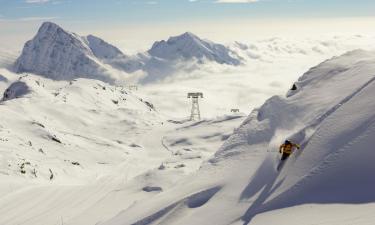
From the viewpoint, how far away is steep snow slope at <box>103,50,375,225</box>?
1484cm

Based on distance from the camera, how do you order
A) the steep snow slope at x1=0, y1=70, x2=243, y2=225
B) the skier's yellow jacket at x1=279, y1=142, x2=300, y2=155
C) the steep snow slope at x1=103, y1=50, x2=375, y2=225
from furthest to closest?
Result: the steep snow slope at x1=0, y1=70, x2=243, y2=225 → the skier's yellow jacket at x1=279, y1=142, x2=300, y2=155 → the steep snow slope at x1=103, y1=50, x2=375, y2=225

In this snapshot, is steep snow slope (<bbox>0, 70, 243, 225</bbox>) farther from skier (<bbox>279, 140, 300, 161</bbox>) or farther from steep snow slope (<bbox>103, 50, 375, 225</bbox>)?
skier (<bbox>279, 140, 300, 161</bbox>)

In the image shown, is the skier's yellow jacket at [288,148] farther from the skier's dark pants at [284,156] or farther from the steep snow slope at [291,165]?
the steep snow slope at [291,165]

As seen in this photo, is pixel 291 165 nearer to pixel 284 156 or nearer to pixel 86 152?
pixel 284 156

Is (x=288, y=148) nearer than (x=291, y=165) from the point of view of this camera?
No

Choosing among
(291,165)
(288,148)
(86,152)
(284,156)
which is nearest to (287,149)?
(288,148)

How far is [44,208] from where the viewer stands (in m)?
28.4

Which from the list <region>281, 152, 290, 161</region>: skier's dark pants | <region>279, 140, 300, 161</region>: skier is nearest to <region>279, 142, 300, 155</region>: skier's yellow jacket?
<region>279, 140, 300, 161</region>: skier

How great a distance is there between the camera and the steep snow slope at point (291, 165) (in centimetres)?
1484

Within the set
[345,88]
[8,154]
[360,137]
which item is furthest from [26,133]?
[360,137]

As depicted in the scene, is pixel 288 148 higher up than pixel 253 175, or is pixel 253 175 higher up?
pixel 288 148

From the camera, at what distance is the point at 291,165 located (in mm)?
17609

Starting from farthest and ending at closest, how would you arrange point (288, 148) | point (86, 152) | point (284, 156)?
point (86, 152)
point (284, 156)
point (288, 148)

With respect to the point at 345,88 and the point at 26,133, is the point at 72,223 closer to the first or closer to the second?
the point at 345,88
